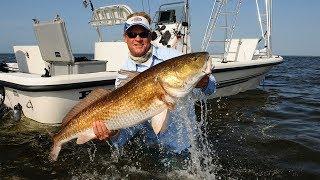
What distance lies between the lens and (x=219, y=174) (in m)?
5.60

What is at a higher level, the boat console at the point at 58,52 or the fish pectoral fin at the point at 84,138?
the boat console at the point at 58,52

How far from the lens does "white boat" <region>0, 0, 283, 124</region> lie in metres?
7.48

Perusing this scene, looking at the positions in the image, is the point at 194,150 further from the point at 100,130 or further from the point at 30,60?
the point at 30,60

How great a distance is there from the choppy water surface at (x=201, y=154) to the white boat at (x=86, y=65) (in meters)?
0.70

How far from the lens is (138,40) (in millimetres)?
4113

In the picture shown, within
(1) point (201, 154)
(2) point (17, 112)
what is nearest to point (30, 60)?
(2) point (17, 112)

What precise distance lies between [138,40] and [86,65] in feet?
14.3

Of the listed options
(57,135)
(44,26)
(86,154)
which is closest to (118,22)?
(44,26)

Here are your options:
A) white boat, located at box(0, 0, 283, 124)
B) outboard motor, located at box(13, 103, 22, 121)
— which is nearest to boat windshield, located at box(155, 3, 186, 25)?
white boat, located at box(0, 0, 283, 124)

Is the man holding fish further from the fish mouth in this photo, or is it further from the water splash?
the fish mouth

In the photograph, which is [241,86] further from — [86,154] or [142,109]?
[142,109]

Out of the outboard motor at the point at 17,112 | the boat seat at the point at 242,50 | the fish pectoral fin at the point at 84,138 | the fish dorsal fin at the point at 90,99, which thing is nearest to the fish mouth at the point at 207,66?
the fish dorsal fin at the point at 90,99

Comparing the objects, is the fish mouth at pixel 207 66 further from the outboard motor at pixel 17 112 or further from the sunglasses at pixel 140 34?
the outboard motor at pixel 17 112

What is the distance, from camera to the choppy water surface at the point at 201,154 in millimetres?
5547
